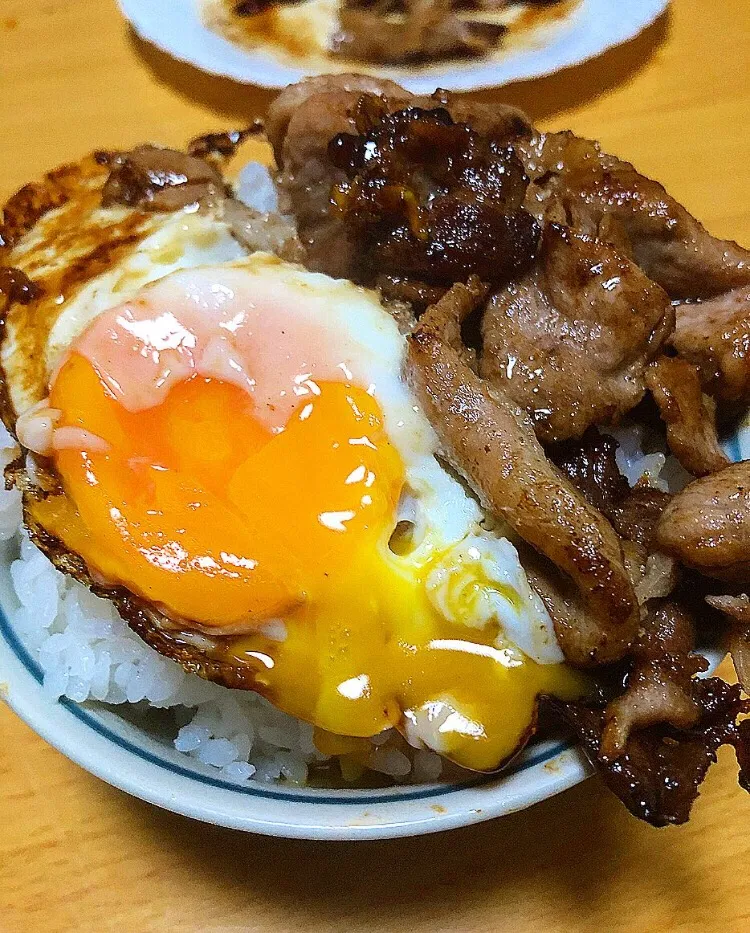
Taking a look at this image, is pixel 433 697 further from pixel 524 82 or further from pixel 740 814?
pixel 524 82

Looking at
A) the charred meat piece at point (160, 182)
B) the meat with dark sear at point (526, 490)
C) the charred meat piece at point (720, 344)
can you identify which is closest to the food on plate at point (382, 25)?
the charred meat piece at point (160, 182)

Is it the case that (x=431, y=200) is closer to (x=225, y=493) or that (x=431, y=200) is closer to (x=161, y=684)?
(x=225, y=493)

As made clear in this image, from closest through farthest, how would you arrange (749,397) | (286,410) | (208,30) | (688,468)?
(286,410), (688,468), (749,397), (208,30)

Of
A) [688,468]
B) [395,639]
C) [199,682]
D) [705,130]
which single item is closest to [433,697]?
[395,639]

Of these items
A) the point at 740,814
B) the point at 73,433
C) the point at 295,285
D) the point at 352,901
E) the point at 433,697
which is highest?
the point at 295,285

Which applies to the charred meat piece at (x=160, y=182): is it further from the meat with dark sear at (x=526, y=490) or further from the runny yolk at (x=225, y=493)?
the meat with dark sear at (x=526, y=490)

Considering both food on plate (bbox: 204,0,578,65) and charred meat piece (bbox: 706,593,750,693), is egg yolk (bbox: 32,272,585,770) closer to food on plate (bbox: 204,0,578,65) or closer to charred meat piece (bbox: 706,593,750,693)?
charred meat piece (bbox: 706,593,750,693)
